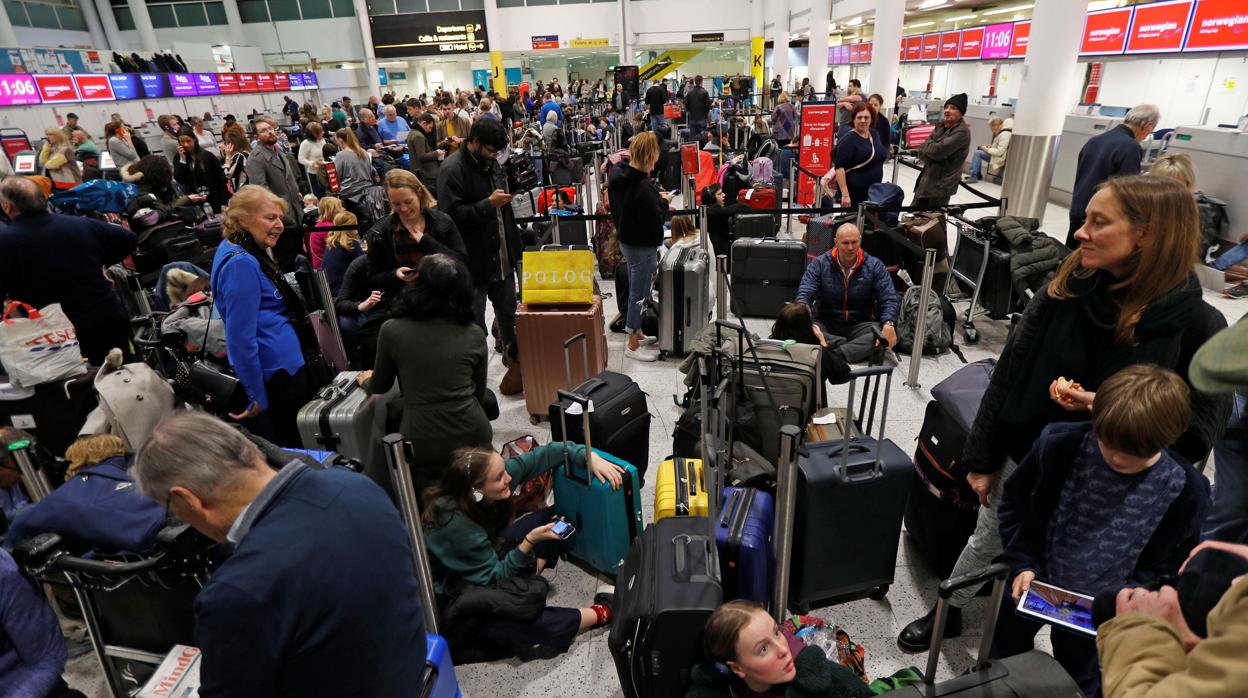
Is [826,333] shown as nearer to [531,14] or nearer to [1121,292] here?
[1121,292]

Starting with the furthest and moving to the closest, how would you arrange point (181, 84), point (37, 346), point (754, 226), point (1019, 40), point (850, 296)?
1. point (181, 84)
2. point (1019, 40)
3. point (754, 226)
4. point (850, 296)
5. point (37, 346)

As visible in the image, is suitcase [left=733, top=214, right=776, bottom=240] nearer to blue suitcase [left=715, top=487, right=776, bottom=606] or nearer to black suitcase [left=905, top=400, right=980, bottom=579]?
black suitcase [left=905, top=400, right=980, bottom=579]

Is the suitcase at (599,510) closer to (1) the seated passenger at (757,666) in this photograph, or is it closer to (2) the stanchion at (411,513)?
(2) the stanchion at (411,513)

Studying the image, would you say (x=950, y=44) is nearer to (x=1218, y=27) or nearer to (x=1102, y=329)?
(x=1218, y=27)

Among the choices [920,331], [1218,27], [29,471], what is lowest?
[920,331]

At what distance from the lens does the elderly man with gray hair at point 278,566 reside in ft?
4.22

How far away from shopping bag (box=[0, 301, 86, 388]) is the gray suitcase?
149 cm

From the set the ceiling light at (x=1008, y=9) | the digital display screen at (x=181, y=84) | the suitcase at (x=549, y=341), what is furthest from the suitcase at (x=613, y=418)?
the digital display screen at (x=181, y=84)

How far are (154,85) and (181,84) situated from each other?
120 centimetres

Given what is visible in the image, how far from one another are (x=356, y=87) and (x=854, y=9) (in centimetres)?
2240

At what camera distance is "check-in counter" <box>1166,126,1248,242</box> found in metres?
6.73

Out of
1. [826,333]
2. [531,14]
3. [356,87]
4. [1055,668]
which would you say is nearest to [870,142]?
[826,333]

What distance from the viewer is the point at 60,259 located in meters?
3.95

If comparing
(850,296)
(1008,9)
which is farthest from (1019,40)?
(850,296)
